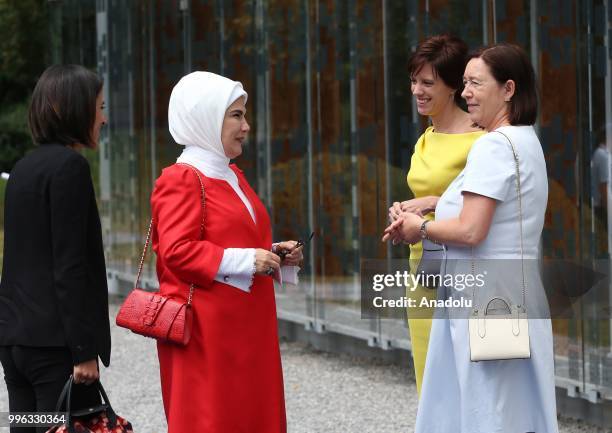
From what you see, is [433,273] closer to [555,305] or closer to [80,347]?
[80,347]

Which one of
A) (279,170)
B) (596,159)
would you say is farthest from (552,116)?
(279,170)

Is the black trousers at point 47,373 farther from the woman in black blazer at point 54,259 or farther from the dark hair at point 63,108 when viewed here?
the dark hair at point 63,108

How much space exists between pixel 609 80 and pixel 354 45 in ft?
8.50

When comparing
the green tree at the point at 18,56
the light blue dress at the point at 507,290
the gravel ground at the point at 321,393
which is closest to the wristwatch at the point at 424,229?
the light blue dress at the point at 507,290

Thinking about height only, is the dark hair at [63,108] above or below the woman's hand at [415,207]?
above

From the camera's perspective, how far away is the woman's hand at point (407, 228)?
4.19 metres

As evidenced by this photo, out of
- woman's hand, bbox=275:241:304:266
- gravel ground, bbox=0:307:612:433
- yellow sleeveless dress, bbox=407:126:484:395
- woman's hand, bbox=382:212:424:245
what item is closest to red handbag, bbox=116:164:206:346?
woman's hand, bbox=275:241:304:266

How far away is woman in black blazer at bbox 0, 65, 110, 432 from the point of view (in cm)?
389

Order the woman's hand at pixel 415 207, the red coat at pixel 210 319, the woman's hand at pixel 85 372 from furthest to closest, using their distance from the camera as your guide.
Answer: the woman's hand at pixel 415 207 → the red coat at pixel 210 319 → the woman's hand at pixel 85 372

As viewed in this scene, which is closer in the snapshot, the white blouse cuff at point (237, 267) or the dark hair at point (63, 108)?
the dark hair at point (63, 108)

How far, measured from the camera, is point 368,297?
8.70 meters

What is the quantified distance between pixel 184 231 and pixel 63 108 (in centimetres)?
52

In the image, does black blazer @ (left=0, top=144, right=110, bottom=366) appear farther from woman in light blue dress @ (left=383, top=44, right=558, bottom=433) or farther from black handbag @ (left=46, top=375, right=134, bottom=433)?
woman in light blue dress @ (left=383, top=44, right=558, bottom=433)

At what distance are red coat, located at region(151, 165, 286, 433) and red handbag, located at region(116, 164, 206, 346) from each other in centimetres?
5
